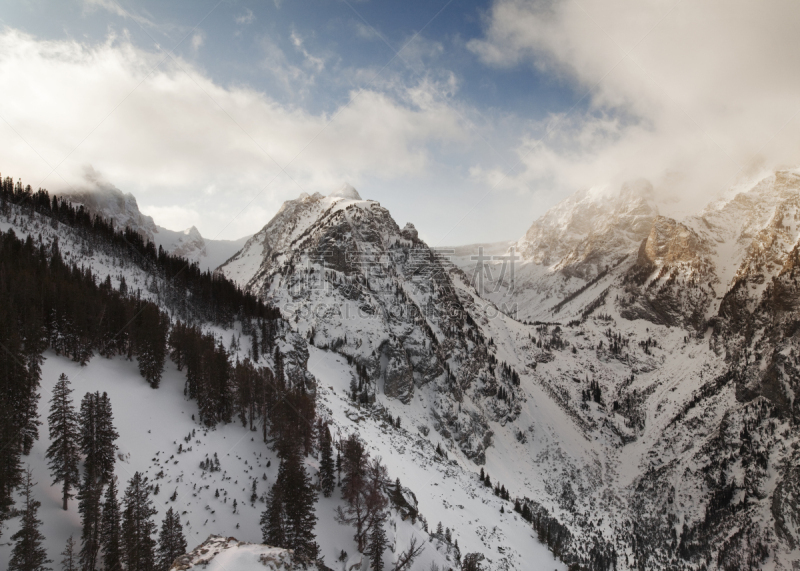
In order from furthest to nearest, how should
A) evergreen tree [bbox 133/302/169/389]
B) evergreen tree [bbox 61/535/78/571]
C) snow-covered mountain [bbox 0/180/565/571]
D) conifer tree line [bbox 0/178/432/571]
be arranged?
1. evergreen tree [bbox 133/302/169/389]
2. snow-covered mountain [bbox 0/180/565/571]
3. conifer tree line [bbox 0/178/432/571]
4. evergreen tree [bbox 61/535/78/571]

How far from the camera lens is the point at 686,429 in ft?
466

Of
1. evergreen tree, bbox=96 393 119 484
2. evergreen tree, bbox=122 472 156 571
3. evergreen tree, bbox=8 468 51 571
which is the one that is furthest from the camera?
evergreen tree, bbox=96 393 119 484

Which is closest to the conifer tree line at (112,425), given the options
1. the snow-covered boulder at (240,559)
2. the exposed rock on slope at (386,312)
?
the snow-covered boulder at (240,559)

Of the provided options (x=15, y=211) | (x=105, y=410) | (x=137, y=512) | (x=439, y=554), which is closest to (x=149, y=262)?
(x=15, y=211)

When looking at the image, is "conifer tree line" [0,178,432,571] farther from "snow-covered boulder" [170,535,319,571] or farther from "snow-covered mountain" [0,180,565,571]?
"snow-covered boulder" [170,535,319,571]

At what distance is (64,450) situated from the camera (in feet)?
93.1

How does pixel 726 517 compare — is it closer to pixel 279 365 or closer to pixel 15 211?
pixel 279 365

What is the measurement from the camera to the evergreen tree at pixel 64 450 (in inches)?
1093

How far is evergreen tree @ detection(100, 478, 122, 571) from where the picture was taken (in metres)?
24.1

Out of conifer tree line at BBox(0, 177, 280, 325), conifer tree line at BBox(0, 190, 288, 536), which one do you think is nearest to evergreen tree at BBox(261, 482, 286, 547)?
conifer tree line at BBox(0, 190, 288, 536)

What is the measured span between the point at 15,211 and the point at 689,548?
198349 mm

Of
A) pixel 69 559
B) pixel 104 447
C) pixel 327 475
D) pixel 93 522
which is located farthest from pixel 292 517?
pixel 104 447

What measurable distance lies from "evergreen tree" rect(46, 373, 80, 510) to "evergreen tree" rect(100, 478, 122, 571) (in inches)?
140

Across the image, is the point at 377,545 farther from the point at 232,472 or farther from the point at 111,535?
the point at 111,535
